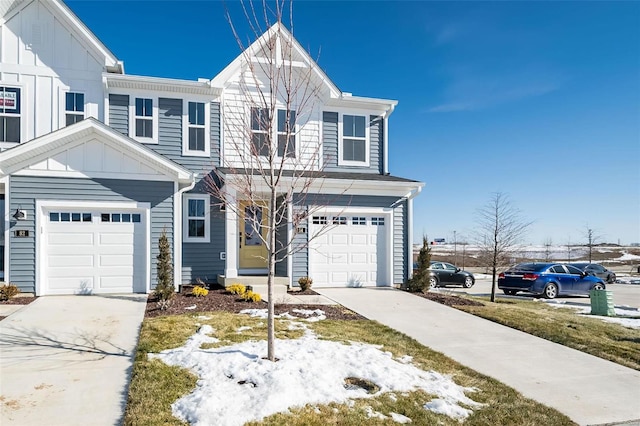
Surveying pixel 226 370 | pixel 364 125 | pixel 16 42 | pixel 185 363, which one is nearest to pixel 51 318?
pixel 185 363

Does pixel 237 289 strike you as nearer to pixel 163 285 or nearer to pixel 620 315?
pixel 163 285

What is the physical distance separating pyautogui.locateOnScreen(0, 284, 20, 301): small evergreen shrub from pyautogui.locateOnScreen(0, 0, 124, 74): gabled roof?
24.0 feet

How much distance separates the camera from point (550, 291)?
1641cm

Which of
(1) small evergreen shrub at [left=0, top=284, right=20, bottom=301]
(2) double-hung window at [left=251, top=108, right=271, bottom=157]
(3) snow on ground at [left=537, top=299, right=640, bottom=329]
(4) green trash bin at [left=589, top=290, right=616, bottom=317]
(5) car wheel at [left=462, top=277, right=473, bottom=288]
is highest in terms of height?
(2) double-hung window at [left=251, top=108, right=271, bottom=157]

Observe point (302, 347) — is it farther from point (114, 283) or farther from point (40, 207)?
point (40, 207)

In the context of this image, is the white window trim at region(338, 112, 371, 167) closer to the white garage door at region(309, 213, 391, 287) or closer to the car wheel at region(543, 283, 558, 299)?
the white garage door at region(309, 213, 391, 287)

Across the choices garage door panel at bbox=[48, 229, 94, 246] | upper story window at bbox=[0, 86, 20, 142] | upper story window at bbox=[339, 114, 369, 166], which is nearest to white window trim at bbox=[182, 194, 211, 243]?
garage door panel at bbox=[48, 229, 94, 246]

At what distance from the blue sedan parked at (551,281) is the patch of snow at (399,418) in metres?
13.9

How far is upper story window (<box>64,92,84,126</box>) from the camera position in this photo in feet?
42.9

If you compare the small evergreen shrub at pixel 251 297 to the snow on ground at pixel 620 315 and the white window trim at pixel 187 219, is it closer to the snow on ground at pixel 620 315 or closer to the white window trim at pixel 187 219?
the white window trim at pixel 187 219

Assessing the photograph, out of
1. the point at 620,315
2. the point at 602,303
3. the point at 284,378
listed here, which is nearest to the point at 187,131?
the point at 284,378

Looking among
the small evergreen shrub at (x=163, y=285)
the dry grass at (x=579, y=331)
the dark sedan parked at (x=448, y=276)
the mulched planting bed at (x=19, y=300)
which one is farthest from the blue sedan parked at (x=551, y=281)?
the mulched planting bed at (x=19, y=300)

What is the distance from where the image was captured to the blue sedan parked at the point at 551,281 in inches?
645

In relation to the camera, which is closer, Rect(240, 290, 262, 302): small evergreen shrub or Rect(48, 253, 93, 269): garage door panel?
Rect(240, 290, 262, 302): small evergreen shrub
